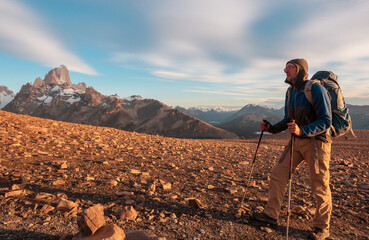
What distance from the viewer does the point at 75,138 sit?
10.1m

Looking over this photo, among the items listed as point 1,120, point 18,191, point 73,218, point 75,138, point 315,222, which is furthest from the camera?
point 1,120

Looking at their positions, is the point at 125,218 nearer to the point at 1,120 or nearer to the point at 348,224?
the point at 348,224

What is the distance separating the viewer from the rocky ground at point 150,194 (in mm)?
3416

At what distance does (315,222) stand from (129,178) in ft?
15.0

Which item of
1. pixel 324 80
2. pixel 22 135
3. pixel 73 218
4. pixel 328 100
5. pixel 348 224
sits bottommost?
pixel 348 224

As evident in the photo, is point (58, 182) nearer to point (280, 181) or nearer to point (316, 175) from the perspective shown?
point (280, 181)

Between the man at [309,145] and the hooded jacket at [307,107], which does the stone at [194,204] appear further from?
the hooded jacket at [307,107]

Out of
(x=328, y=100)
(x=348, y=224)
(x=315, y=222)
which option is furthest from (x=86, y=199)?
(x=348, y=224)

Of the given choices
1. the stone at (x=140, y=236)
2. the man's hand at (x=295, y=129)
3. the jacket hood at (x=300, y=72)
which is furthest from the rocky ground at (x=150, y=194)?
the jacket hood at (x=300, y=72)

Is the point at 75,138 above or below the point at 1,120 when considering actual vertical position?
below

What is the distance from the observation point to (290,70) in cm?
392

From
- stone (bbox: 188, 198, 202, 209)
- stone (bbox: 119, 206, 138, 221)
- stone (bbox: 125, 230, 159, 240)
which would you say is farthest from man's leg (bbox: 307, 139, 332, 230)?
stone (bbox: 119, 206, 138, 221)

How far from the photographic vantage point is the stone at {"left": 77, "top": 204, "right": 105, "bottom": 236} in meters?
2.57

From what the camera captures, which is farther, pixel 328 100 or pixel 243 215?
pixel 243 215
